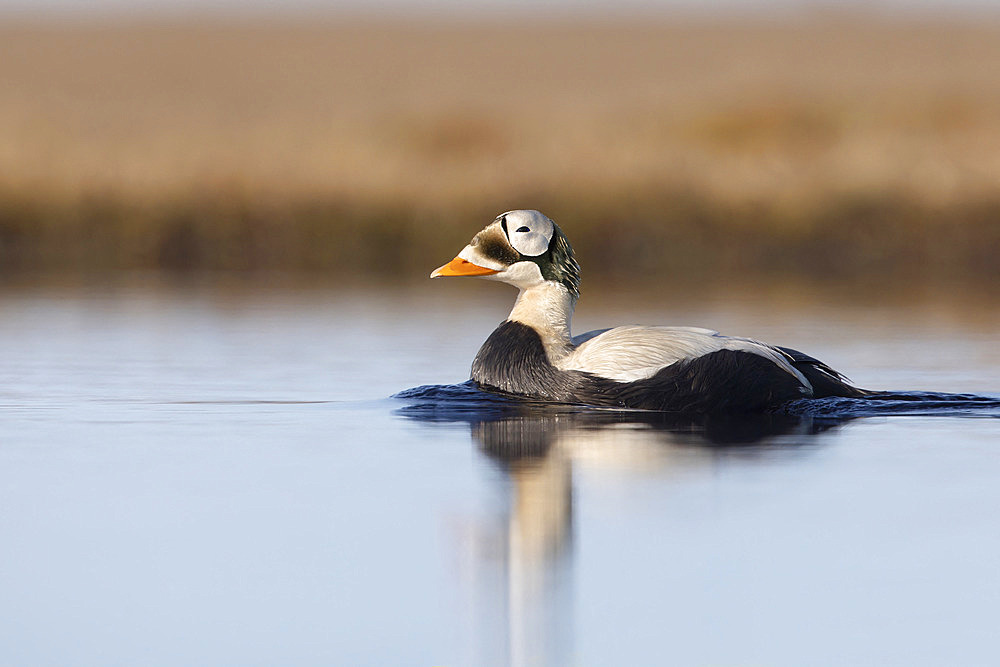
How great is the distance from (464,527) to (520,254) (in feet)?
11.5

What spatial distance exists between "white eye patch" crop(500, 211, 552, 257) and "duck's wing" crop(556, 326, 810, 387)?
0.65 m

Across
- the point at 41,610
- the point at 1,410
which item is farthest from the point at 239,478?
the point at 1,410

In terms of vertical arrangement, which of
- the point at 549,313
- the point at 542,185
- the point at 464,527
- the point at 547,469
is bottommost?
the point at 464,527

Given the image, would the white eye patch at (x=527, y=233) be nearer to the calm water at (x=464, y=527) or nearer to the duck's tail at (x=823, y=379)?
the calm water at (x=464, y=527)

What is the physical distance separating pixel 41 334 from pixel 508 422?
4.46 metres

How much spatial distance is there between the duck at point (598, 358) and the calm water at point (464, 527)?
286 mm

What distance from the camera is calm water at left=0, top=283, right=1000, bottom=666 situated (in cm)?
407

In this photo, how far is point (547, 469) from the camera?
6.10m

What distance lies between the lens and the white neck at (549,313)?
8352 mm

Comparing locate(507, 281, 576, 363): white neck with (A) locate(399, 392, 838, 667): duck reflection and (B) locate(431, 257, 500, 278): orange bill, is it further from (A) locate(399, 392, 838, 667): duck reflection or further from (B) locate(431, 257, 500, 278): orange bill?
(A) locate(399, 392, 838, 667): duck reflection

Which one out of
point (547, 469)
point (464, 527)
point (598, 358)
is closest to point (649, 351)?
point (598, 358)

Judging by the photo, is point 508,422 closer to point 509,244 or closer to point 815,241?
point 509,244

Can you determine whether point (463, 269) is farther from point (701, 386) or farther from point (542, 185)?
point (542, 185)

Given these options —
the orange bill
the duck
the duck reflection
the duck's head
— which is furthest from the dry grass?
the duck reflection
